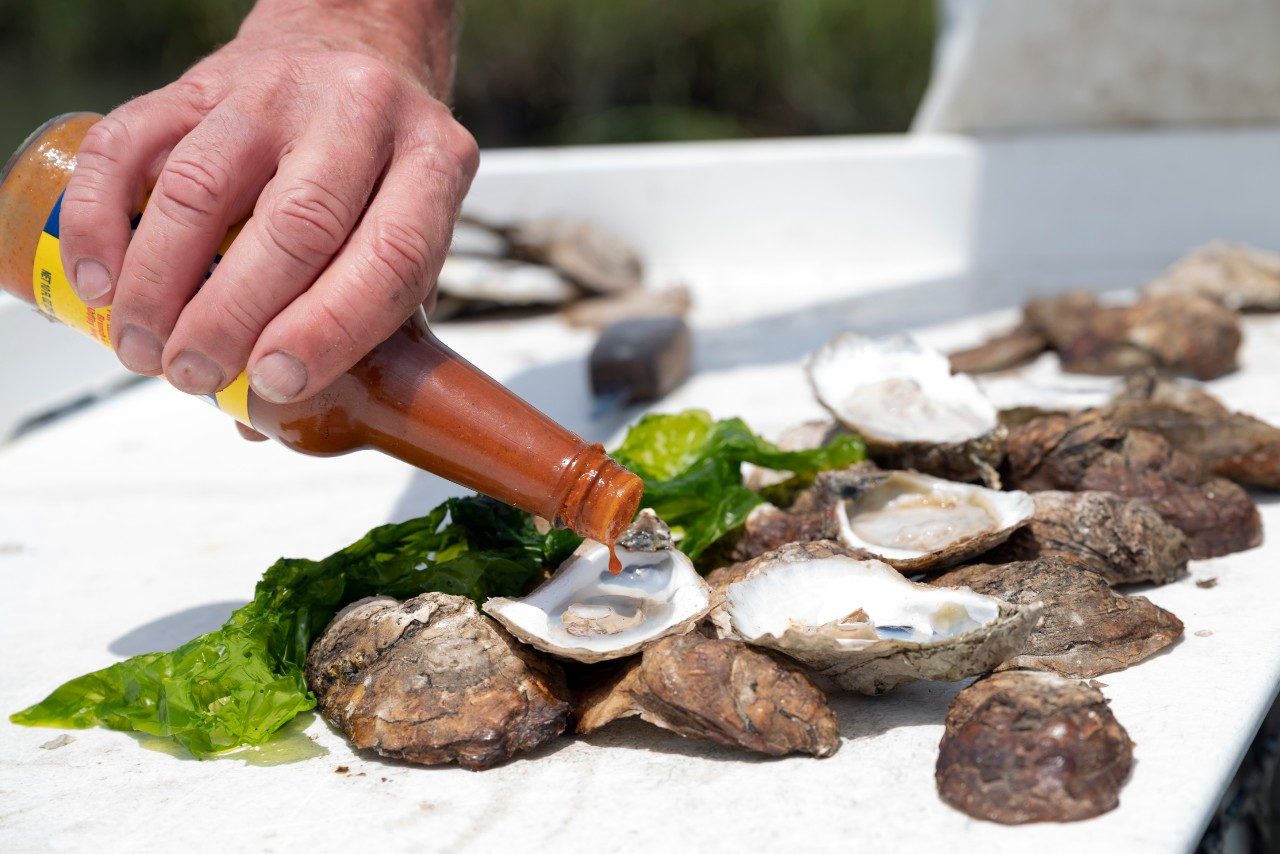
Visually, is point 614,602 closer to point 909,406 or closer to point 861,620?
point 861,620

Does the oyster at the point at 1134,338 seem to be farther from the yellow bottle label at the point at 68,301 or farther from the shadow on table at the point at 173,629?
the yellow bottle label at the point at 68,301

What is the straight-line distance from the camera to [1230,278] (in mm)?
2965

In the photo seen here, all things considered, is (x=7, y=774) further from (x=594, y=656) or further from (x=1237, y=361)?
(x=1237, y=361)

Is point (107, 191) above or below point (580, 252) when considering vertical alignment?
above

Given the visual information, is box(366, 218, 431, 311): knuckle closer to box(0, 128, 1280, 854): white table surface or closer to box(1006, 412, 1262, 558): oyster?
box(0, 128, 1280, 854): white table surface

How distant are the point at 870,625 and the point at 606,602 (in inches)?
11.4

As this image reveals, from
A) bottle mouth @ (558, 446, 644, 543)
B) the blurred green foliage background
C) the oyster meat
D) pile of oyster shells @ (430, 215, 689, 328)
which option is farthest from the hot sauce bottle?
the blurred green foliage background

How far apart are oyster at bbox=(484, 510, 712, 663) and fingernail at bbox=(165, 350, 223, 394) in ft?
1.11

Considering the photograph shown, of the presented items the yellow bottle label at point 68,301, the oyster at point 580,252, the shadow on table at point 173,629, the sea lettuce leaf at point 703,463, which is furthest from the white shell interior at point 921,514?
the oyster at point 580,252

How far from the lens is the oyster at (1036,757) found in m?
1.09

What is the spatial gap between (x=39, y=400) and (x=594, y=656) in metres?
1.92

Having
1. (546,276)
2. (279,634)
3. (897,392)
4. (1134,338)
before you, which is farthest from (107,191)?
(546,276)

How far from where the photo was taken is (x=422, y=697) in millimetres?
1243

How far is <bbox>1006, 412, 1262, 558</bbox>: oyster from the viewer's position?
5.43 feet
